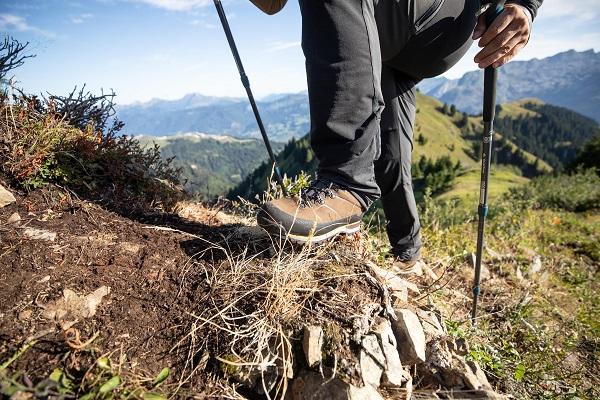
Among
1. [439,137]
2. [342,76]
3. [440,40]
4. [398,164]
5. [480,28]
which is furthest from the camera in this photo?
[439,137]

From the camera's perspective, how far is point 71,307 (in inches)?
74.8

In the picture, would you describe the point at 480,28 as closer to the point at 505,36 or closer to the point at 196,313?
the point at 505,36

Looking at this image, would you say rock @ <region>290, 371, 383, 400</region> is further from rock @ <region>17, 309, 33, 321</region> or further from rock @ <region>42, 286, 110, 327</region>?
rock @ <region>17, 309, 33, 321</region>

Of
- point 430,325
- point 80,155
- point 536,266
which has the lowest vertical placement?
point 536,266

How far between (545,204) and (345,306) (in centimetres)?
1266

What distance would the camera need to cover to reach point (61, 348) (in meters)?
1.69

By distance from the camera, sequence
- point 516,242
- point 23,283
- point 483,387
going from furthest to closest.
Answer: point 516,242 < point 483,387 < point 23,283

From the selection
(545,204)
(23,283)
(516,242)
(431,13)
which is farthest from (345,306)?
(545,204)

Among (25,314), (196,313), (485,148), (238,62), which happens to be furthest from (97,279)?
(485,148)

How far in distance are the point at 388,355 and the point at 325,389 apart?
0.41 meters

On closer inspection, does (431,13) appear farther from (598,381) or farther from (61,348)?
(598,381)

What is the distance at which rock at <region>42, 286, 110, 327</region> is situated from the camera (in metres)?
1.84

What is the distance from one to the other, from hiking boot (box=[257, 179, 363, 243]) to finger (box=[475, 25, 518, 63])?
149 centimetres

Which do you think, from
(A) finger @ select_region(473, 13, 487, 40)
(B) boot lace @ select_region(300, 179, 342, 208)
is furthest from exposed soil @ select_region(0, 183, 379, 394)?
(A) finger @ select_region(473, 13, 487, 40)
